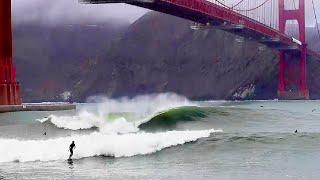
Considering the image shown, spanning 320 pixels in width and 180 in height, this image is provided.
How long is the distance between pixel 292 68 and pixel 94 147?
93.2 m

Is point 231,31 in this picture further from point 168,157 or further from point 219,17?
point 168,157

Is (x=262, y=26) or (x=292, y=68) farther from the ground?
(x=262, y=26)

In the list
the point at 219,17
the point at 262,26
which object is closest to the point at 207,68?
the point at 262,26

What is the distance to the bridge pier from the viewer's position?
60188mm

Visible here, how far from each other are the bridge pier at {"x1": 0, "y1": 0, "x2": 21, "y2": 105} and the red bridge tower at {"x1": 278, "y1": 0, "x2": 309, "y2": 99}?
5985 cm

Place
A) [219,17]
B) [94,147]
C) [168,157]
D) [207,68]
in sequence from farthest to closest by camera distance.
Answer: [207,68] < [219,17] < [94,147] < [168,157]

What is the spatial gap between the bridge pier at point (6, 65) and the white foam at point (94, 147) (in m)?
29.2

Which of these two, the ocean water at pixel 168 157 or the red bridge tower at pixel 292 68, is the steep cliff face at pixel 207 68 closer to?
the red bridge tower at pixel 292 68

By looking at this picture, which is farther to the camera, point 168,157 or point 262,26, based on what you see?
point 262,26

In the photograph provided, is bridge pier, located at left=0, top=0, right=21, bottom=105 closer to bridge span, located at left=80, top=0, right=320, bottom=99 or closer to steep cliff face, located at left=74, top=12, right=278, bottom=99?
bridge span, located at left=80, top=0, right=320, bottom=99

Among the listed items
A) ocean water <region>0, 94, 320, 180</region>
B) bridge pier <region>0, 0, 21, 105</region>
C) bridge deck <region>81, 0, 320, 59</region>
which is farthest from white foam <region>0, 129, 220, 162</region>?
bridge deck <region>81, 0, 320, 59</region>

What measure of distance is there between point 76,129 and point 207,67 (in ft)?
437

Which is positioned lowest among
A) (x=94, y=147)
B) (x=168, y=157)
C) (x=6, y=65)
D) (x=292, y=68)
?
(x=168, y=157)

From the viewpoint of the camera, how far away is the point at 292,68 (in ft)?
385
